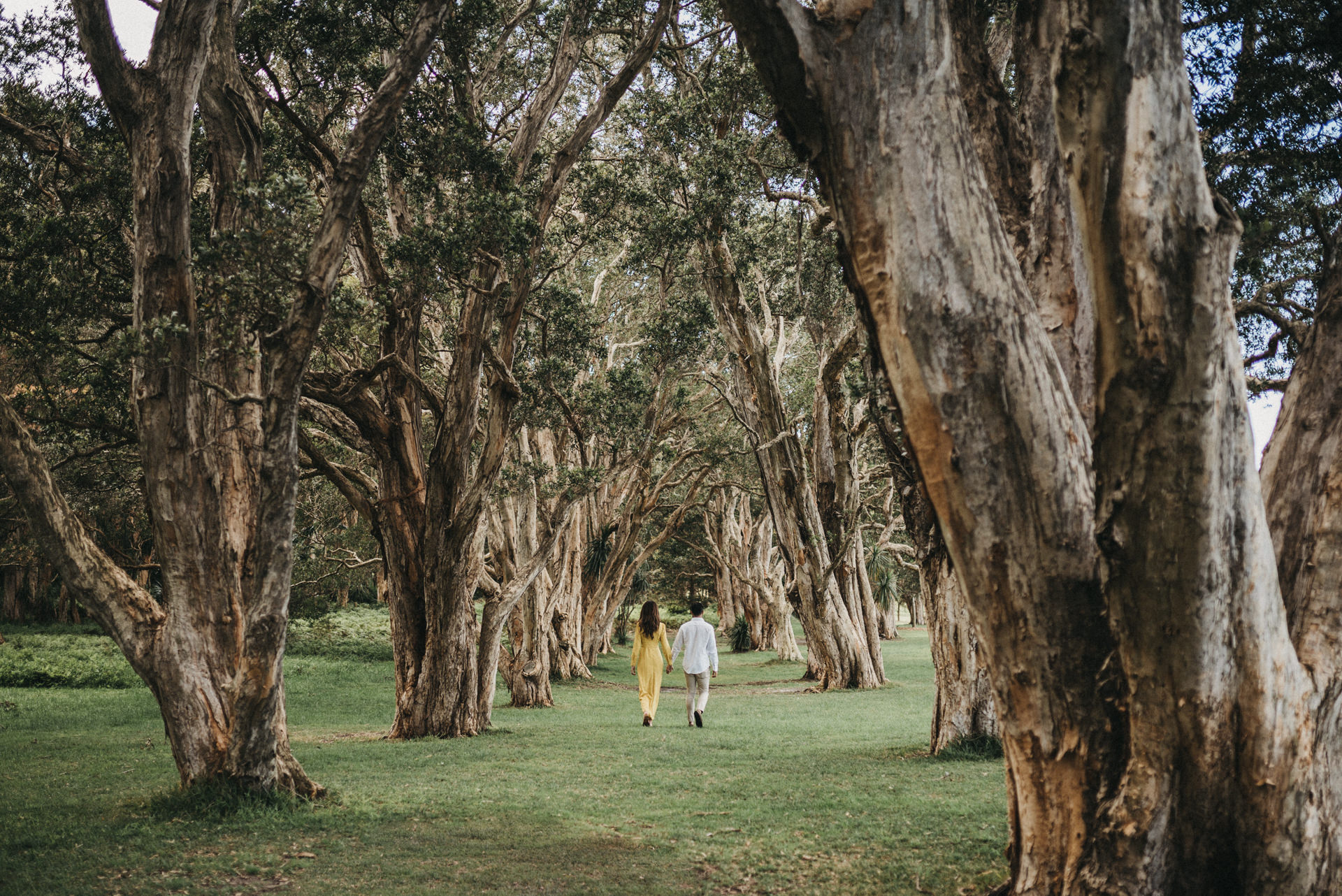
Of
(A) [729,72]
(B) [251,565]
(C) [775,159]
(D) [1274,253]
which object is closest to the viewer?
(B) [251,565]

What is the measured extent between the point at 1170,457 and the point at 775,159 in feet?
47.1

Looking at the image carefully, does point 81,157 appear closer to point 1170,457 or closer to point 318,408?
point 318,408

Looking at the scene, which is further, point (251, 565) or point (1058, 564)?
point (251, 565)

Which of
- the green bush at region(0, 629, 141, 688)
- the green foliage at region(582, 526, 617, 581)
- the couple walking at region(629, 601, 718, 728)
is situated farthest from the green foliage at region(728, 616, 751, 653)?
the couple walking at region(629, 601, 718, 728)

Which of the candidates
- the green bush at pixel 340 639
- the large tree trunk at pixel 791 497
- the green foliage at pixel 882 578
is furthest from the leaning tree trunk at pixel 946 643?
the green foliage at pixel 882 578

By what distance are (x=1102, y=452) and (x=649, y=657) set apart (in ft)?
35.2

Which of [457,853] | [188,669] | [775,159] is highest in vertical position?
[775,159]

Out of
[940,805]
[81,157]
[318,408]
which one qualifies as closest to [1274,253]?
[940,805]

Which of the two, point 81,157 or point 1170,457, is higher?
point 81,157

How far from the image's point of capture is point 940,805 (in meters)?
7.04

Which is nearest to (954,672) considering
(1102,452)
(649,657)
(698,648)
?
(698,648)

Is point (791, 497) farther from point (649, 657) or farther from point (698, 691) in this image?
point (649, 657)

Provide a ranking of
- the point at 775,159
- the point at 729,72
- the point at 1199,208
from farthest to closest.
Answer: the point at 775,159 → the point at 729,72 → the point at 1199,208

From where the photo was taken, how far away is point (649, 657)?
44.1 feet
